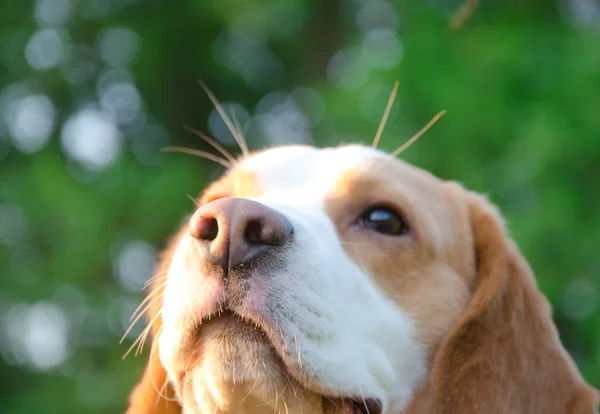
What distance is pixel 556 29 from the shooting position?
25.8 feet

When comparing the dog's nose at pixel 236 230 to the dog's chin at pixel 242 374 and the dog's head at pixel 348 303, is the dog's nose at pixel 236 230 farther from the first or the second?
the dog's chin at pixel 242 374

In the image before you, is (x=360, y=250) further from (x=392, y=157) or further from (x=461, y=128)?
(x=461, y=128)

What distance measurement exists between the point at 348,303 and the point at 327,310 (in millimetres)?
184

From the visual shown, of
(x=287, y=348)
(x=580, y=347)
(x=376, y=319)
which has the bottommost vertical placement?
(x=580, y=347)

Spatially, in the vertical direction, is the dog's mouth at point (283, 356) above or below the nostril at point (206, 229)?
below

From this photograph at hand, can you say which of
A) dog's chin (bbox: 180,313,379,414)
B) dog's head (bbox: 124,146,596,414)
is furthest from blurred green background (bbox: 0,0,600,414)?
dog's chin (bbox: 180,313,379,414)

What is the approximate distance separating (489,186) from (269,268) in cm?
506

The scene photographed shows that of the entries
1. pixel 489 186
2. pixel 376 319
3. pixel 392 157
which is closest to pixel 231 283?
pixel 376 319

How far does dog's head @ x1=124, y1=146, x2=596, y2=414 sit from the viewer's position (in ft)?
7.93

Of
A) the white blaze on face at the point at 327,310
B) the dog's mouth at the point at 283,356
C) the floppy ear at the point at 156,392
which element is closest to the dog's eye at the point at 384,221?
the white blaze on face at the point at 327,310

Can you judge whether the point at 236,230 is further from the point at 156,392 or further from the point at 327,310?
the point at 156,392

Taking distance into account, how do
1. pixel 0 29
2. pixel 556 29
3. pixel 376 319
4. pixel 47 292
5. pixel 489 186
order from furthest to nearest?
1. pixel 0 29
2. pixel 47 292
3. pixel 556 29
4. pixel 489 186
5. pixel 376 319

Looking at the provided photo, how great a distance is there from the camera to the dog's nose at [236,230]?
2.32 metres

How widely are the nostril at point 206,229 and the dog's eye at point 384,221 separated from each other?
3.12ft
